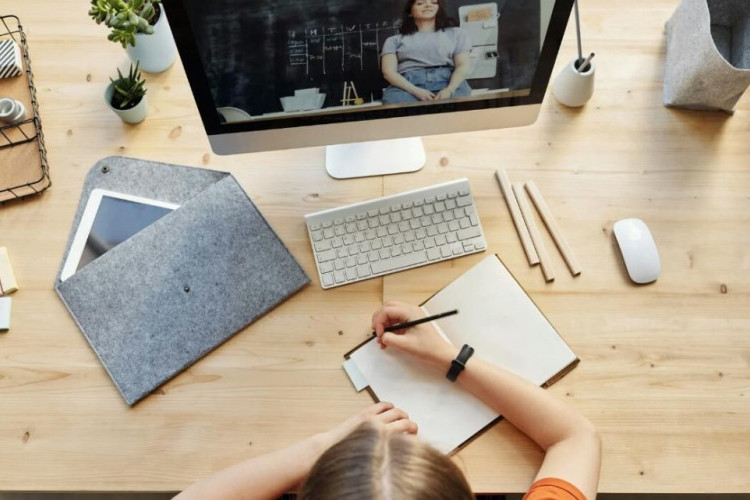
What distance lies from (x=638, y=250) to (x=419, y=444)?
1.41 ft

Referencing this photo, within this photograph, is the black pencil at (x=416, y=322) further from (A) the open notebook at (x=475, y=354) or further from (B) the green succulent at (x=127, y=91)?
(B) the green succulent at (x=127, y=91)

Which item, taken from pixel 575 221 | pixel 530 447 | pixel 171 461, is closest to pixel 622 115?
pixel 575 221

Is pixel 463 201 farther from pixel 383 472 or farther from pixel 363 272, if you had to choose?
pixel 383 472

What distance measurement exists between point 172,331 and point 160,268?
A: 94mm

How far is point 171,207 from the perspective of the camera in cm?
92

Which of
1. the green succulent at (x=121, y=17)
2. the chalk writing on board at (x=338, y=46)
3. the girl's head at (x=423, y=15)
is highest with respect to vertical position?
the girl's head at (x=423, y=15)

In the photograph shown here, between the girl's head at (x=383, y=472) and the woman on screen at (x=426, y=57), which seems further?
the woman on screen at (x=426, y=57)

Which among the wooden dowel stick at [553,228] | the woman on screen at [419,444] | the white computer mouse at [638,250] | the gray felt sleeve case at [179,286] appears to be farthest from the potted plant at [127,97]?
the white computer mouse at [638,250]

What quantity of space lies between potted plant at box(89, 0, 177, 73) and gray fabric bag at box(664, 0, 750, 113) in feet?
2.44

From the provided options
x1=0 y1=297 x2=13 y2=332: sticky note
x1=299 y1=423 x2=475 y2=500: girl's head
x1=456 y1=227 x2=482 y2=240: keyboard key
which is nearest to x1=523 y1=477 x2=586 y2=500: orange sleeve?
x1=299 y1=423 x2=475 y2=500: girl's head

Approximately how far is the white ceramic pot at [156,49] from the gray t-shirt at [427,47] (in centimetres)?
42

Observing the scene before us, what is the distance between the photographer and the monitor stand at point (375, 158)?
3.07 ft

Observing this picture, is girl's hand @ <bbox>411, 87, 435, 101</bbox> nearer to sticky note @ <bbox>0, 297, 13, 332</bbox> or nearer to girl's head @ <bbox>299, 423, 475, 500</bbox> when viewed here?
girl's head @ <bbox>299, 423, 475, 500</bbox>

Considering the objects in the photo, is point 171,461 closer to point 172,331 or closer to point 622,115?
point 172,331
